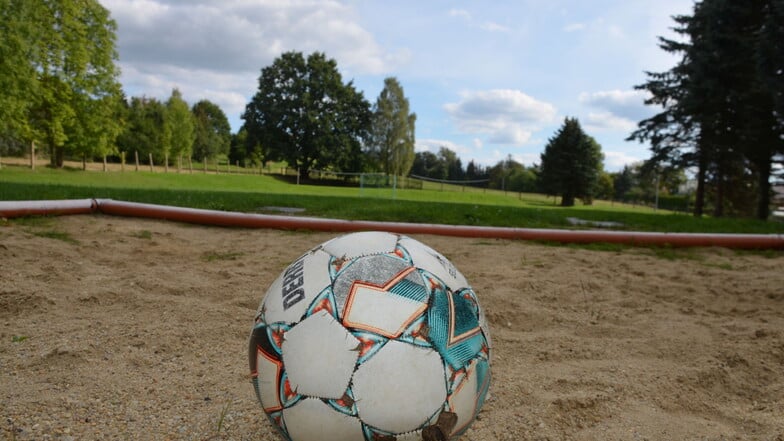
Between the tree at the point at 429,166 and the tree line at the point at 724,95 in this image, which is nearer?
the tree line at the point at 724,95

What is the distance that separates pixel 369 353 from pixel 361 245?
58 centimetres

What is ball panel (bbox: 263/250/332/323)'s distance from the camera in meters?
2.02

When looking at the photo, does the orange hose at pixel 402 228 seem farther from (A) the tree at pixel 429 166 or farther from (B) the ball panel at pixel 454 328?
(A) the tree at pixel 429 166

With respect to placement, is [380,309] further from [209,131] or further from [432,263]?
[209,131]

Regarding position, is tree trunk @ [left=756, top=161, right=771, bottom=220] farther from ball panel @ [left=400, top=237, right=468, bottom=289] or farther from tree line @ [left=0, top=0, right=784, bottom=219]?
ball panel @ [left=400, top=237, right=468, bottom=289]

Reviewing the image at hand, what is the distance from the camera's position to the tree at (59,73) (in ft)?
80.3

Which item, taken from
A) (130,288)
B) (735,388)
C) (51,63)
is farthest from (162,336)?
(51,63)

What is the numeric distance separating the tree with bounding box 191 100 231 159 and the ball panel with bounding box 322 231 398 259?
56848 millimetres

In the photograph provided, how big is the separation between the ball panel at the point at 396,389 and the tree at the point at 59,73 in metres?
29.8

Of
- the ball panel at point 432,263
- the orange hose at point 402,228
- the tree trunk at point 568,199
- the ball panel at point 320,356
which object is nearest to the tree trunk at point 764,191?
the orange hose at point 402,228

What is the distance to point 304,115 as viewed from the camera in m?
46.9

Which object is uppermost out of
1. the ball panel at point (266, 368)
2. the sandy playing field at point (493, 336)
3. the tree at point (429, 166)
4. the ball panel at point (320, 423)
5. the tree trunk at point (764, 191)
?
the tree at point (429, 166)

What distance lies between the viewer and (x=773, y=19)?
15.4 meters

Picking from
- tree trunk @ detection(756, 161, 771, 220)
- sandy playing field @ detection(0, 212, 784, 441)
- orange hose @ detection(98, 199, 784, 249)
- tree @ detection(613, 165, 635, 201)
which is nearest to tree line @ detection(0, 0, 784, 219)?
tree trunk @ detection(756, 161, 771, 220)
